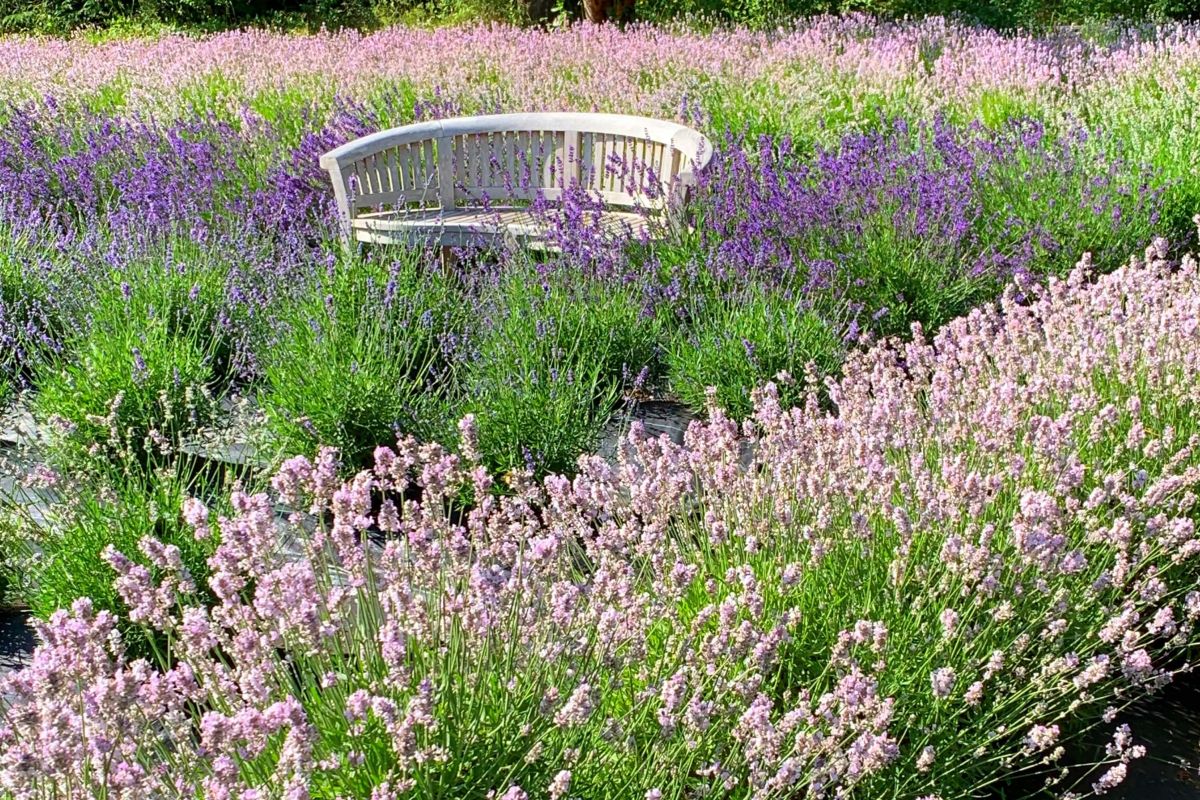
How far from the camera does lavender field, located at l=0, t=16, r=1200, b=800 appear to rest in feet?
6.34

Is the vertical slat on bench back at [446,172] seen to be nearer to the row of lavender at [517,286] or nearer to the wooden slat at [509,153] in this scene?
the wooden slat at [509,153]

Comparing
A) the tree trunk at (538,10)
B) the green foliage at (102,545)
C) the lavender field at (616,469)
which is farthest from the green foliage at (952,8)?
the green foliage at (102,545)

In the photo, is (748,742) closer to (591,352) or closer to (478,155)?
(591,352)

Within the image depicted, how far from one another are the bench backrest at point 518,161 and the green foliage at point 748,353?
1180 mm

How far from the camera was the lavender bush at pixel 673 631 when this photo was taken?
5.84 ft

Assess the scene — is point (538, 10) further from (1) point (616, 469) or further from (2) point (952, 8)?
(1) point (616, 469)

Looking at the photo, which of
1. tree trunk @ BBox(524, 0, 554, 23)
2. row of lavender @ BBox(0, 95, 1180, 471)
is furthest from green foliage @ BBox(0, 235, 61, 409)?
tree trunk @ BBox(524, 0, 554, 23)

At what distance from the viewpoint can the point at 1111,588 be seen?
9.15 ft

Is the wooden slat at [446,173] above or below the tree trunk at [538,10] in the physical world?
below

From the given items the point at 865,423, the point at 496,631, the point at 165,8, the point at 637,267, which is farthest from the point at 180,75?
the point at 165,8

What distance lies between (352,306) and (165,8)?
19046mm

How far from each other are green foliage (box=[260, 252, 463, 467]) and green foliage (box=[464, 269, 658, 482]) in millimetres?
173

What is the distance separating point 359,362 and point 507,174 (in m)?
2.32

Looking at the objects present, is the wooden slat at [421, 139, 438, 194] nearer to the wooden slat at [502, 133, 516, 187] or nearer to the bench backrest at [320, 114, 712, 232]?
the bench backrest at [320, 114, 712, 232]
